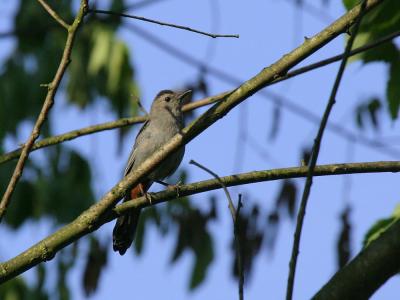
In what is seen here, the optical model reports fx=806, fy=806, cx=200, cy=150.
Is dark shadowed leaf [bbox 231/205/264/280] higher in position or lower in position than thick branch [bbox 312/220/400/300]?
higher

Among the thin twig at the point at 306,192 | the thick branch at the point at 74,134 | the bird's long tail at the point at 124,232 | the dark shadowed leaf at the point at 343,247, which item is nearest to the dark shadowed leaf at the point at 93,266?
the bird's long tail at the point at 124,232

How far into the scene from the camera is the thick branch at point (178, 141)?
12.1ft

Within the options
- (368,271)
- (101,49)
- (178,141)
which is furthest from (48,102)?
(101,49)

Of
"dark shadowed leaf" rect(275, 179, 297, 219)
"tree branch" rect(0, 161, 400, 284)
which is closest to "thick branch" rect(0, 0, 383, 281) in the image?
"tree branch" rect(0, 161, 400, 284)

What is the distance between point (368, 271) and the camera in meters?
3.81

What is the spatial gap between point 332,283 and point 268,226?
9.68ft

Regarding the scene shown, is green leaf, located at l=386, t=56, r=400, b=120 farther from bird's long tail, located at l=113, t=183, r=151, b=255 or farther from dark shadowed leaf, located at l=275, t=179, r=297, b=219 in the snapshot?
bird's long tail, located at l=113, t=183, r=151, b=255

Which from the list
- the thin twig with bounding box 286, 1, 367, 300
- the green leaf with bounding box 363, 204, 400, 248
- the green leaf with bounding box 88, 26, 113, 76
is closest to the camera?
the thin twig with bounding box 286, 1, 367, 300

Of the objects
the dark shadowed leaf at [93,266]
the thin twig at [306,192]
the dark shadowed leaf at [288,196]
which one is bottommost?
the thin twig at [306,192]

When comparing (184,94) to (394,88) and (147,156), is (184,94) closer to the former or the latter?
(147,156)

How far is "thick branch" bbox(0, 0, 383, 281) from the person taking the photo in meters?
3.69

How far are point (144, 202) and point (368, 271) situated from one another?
1.13 m

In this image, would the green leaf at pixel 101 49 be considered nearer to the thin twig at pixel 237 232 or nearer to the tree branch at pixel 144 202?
the tree branch at pixel 144 202

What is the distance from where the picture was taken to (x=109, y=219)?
4.05 meters
